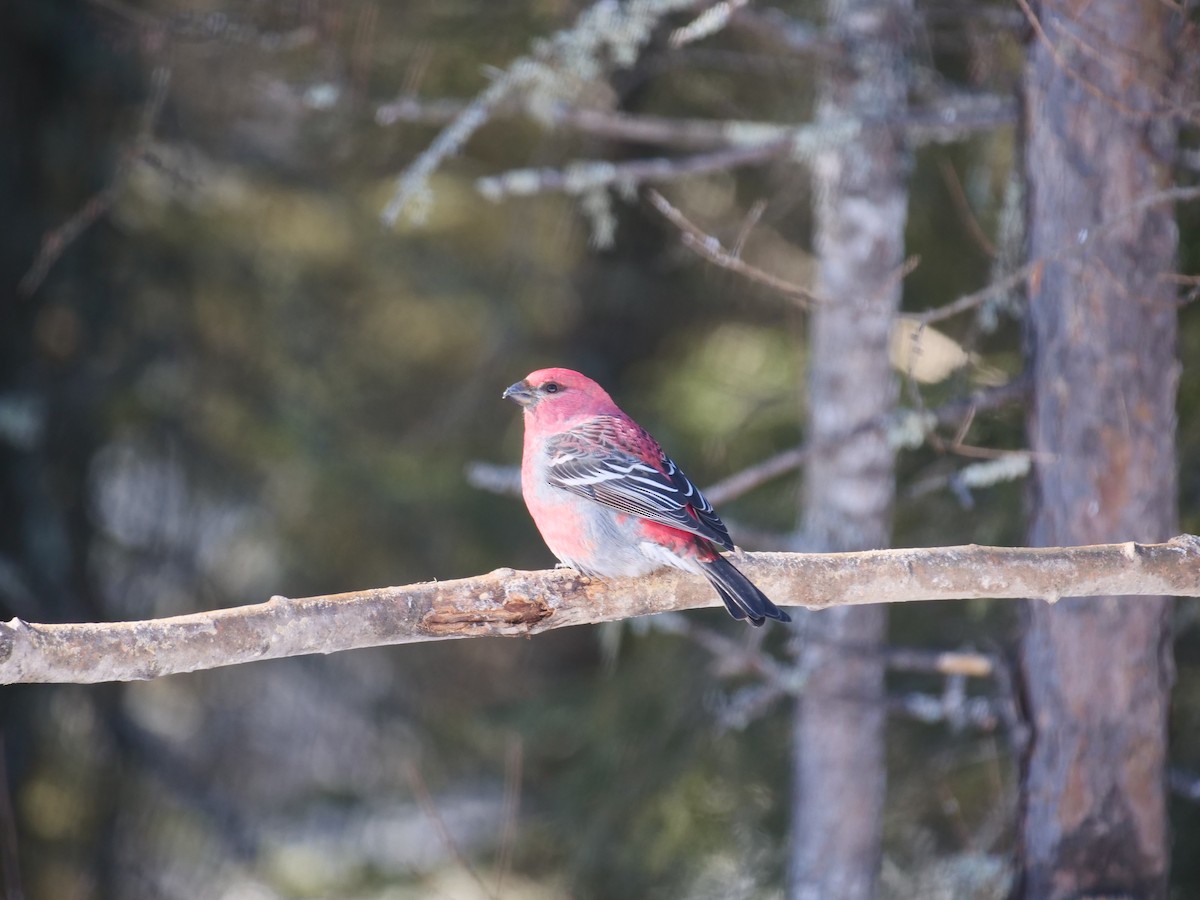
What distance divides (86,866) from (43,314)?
9.95 feet

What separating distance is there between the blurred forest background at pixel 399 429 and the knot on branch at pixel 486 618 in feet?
5.65

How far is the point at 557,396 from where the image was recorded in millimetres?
5031

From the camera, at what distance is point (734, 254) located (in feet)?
11.5

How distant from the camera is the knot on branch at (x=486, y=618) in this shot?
10.8 feet

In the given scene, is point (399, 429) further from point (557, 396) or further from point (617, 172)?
point (617, 172)

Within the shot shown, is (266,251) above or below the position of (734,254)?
above

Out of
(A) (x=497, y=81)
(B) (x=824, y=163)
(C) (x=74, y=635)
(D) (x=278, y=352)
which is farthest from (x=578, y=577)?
(D) (x=278, y=352)

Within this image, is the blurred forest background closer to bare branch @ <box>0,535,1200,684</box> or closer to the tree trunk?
the tree trunk

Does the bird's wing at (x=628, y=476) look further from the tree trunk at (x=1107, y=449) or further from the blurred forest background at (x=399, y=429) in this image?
the tree trunk at (x=1107, y=449)

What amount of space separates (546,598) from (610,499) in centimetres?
86

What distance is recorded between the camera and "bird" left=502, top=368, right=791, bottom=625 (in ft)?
12.9

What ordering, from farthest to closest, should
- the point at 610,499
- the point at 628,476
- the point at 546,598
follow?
the point at 628,476
the point at 610,499
the point at 546,598

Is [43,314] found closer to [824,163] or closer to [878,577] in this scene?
[824,163]

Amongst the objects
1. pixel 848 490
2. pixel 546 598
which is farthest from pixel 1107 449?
pixel 546 598
